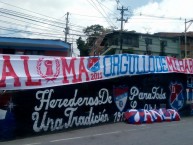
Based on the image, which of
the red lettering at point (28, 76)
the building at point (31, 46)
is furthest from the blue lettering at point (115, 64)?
the building at point (31, 46)

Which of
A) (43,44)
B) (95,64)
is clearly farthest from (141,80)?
(43,44)

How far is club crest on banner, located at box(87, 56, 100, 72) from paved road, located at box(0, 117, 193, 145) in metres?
2.30

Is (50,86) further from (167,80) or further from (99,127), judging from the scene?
(167,80)

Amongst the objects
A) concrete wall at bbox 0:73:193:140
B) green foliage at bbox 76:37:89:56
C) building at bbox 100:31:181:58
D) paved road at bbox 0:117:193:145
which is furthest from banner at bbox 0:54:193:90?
green foliage at bbox 76:37:89:56

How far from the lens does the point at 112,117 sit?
1389 cm

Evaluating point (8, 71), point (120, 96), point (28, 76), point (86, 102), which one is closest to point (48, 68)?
point (28, 76)

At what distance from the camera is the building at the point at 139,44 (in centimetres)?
4825

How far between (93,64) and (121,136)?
3.42 metres

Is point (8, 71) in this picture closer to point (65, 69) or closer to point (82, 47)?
point (65, 69)

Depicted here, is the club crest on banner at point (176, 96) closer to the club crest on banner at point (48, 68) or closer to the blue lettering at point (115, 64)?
the blue lettering at point (115, 64)

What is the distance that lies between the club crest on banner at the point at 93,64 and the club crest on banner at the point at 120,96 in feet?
5.85

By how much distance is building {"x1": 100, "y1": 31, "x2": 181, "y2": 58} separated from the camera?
48250 millimetres

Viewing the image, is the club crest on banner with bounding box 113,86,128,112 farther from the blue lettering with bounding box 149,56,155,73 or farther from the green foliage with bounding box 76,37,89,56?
the green foliage with bounding box 76,37,89,56

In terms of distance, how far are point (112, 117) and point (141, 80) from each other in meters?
2.52
